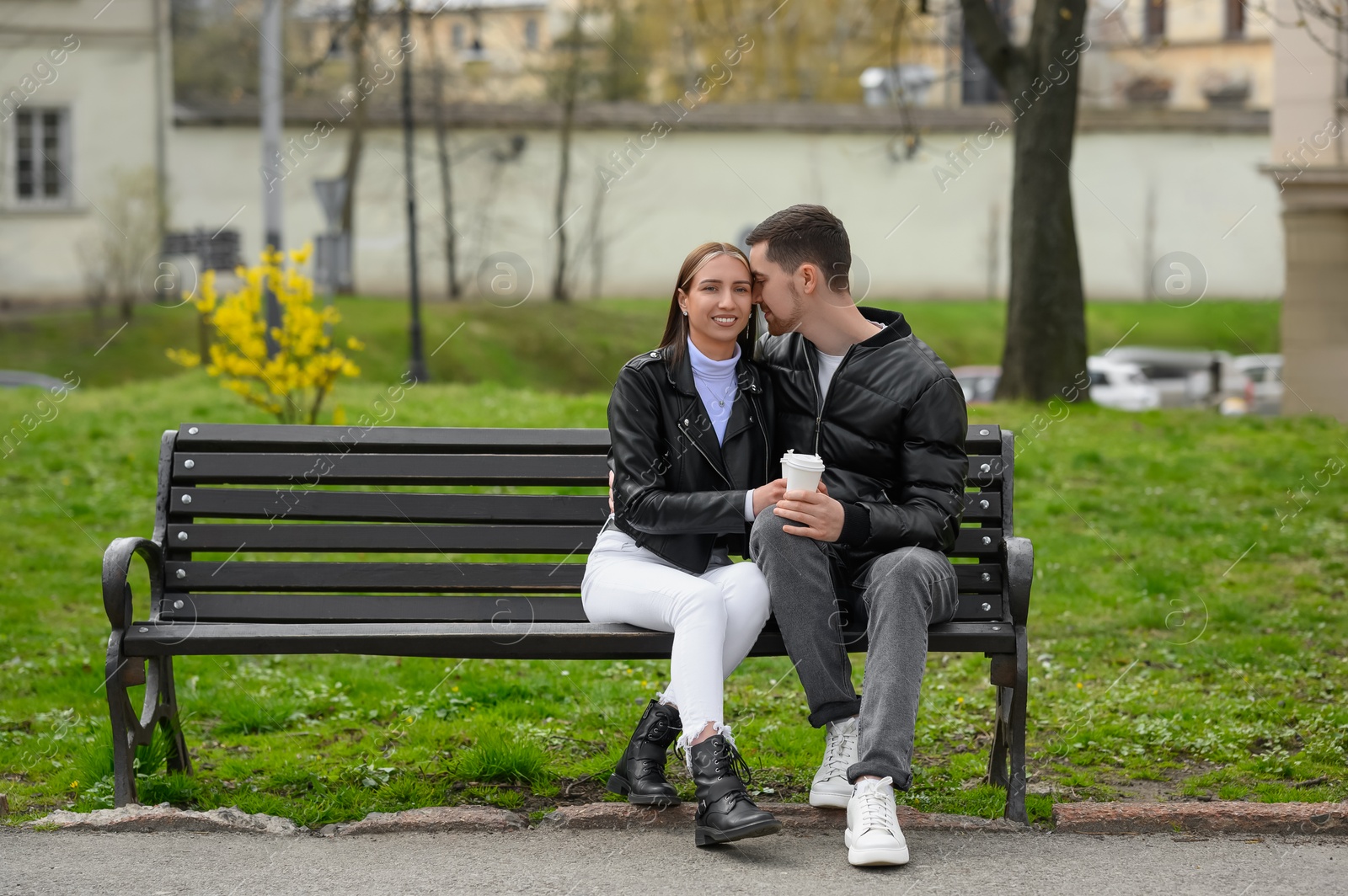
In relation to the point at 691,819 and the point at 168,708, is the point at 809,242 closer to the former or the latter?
the point at 691,819

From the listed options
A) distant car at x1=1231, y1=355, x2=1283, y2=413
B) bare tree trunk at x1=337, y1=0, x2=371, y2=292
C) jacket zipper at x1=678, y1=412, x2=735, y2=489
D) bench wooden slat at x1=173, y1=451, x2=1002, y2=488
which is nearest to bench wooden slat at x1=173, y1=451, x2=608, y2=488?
bench wooden slat at x1=173, y1=451, x2=1002, y2=488

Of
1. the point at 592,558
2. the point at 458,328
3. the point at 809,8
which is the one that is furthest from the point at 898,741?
the point at 809,8

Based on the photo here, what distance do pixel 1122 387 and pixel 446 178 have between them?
42.9ft

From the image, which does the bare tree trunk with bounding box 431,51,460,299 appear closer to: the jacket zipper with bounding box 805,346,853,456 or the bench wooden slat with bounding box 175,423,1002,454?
the bench wooden slat with bounding box 175,423,1002,454

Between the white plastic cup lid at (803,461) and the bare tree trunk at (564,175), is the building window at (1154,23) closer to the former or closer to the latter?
the bare tree trunk at (564,175)

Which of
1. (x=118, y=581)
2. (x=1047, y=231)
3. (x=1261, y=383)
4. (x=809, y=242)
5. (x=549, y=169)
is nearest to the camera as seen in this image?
(x=118, y=581)

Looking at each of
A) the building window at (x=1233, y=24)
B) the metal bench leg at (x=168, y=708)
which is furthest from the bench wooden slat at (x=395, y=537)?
the building window at (x=1233, y=24)

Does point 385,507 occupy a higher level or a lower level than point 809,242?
lower

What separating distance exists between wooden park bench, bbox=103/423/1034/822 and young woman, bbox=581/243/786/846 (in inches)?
10.7

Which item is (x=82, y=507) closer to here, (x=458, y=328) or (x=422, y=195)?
(x=458, y=328)

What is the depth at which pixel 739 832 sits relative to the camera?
127 inches

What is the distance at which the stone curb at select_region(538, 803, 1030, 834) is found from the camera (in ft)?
11.5

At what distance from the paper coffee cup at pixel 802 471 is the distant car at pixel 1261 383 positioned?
17.7 meters

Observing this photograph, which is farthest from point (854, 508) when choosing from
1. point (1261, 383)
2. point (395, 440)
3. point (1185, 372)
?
point (1185, 372)
